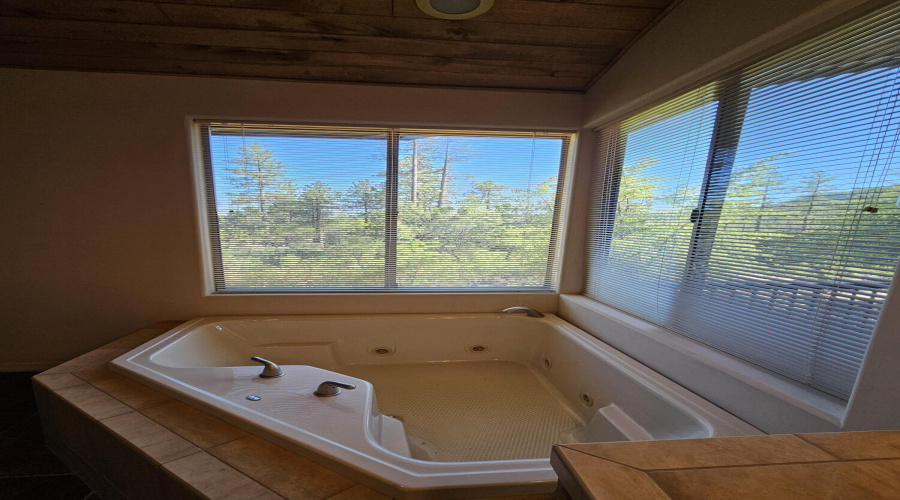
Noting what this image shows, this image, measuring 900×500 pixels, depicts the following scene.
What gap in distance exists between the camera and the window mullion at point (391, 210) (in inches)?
70.6

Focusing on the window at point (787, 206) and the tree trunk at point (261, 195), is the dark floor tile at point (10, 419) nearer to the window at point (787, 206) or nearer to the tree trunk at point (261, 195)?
the tree trunk at point (261, 195)

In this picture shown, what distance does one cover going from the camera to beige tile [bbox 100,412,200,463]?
31.4 inches

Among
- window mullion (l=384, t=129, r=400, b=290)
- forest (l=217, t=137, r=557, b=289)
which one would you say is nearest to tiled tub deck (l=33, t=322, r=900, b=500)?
forest (l=217, t=137, r=557, b=289)

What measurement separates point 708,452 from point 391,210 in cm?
169

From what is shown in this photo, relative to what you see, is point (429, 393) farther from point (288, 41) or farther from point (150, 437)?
point (288, 41)

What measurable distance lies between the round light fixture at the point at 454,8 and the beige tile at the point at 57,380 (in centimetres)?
194

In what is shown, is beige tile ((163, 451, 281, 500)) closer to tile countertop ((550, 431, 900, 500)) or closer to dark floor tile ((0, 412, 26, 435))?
tile countertop ((550, 431, 900, 500))

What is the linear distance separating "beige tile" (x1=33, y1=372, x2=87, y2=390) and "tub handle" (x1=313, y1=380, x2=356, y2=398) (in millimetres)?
887

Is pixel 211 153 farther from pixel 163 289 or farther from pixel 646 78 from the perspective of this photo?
pixel 646 78

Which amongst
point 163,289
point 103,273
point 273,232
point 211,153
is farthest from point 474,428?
point 103,273

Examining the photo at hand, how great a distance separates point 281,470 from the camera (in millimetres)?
760

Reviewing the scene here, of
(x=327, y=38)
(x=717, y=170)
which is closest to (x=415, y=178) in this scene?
(x=327, y=38)

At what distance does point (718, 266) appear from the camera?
43.5 inches

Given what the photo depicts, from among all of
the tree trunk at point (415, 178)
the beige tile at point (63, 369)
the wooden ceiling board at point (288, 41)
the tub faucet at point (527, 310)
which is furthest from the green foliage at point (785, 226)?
the beige tile at point (63, 369)
